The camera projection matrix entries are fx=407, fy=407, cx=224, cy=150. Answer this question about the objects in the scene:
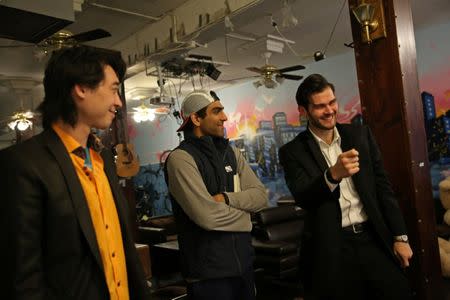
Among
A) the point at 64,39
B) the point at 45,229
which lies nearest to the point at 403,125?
the point at 45,229

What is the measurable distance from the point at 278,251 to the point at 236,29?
10.1 feet

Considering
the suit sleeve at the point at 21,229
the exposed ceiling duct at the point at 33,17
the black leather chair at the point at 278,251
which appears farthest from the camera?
the black leather chair at the point at 278,251

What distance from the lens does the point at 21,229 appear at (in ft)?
3.72

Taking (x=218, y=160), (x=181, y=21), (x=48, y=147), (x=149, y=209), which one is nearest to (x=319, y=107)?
(x=218, y=160)

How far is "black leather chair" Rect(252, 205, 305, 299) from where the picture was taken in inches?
179

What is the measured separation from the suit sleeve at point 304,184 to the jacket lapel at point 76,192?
1.00 metres

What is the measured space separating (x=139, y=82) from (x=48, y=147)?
7.54 meters

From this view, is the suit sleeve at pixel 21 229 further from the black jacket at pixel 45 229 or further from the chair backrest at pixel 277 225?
the chair backrest at pixel 277 225

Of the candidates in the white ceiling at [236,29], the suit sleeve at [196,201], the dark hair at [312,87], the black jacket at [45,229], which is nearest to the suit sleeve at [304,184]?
the dark hair at [312,87]

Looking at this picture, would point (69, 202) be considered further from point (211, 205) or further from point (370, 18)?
point (370, 18)

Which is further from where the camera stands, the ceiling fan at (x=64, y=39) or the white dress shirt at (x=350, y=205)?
the ceiling fan at (x=64, y=39)

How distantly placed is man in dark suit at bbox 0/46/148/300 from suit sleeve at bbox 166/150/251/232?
2.05 feet

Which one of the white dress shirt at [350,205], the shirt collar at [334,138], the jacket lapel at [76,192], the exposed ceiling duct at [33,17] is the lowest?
the white dress shirt at [350,205]

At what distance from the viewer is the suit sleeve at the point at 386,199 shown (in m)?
1.91
